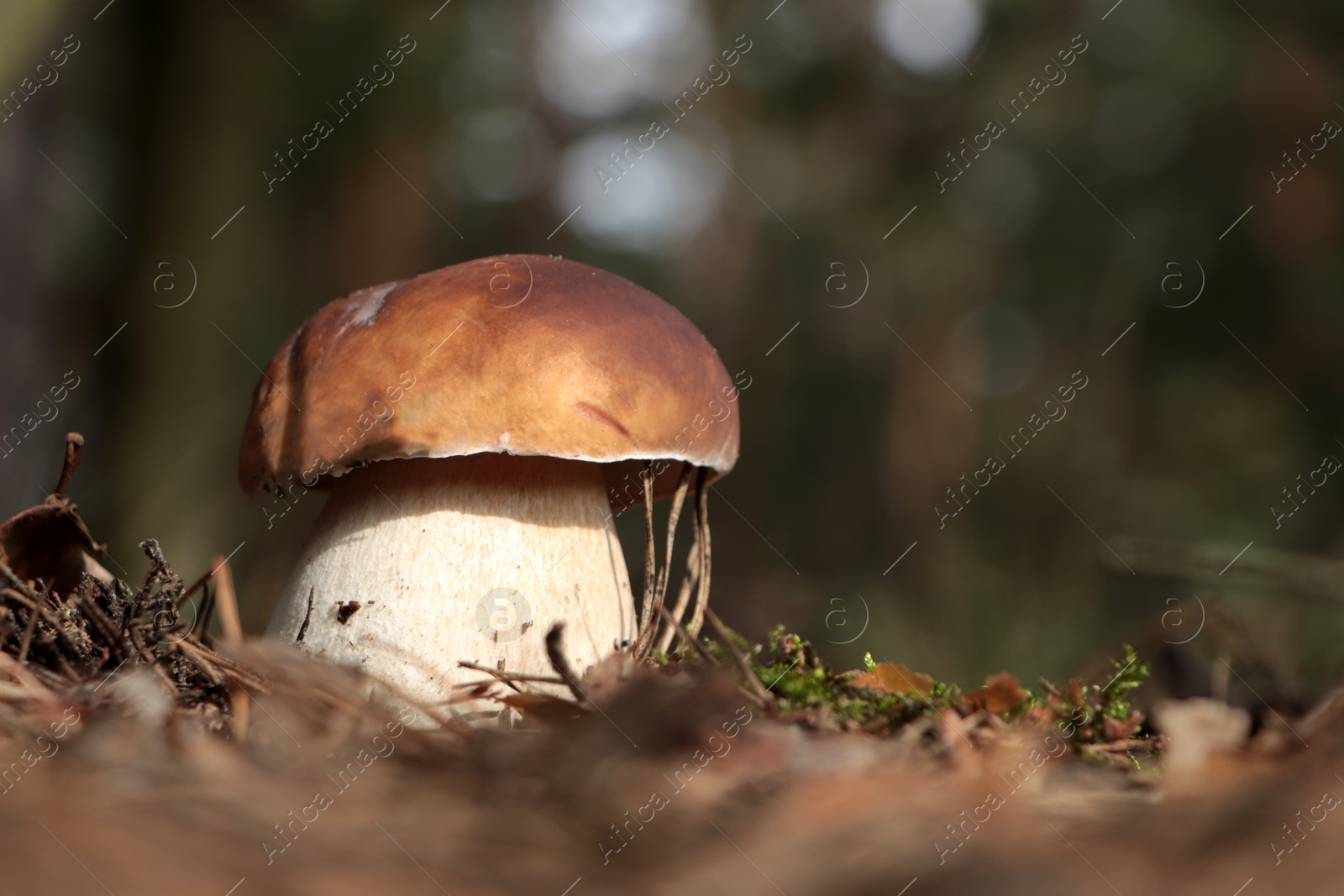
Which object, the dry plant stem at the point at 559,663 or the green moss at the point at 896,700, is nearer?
the dry plant stem at the point at 559,663

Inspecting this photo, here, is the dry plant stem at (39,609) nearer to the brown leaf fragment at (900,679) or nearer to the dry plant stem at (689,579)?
the dry plant stem at (689,579)

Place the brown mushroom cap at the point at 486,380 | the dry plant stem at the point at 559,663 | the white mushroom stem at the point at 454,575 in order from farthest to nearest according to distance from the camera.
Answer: the white mushroom stem at the point at 454,575, the brown mushroom cap at the point at 486,380, the dry plant stem at the point at 559,663

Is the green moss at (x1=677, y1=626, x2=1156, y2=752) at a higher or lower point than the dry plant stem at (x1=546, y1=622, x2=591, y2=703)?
lower

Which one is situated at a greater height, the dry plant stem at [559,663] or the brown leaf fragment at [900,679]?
the dry plant stem at [559,663]

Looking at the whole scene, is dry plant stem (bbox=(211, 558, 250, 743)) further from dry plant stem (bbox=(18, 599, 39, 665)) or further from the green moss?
the green moss

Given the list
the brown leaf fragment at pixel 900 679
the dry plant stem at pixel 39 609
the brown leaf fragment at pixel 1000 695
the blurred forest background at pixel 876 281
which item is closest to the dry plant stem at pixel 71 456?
the dry plant stem at pixel 39 609

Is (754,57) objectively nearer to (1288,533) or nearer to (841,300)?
(841,300)

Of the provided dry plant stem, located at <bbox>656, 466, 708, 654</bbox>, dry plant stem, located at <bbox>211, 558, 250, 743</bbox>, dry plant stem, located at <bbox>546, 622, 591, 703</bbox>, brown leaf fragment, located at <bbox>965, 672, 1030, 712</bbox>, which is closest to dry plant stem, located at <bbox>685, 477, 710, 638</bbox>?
dry plant stem, located at <bbox>656, 466, 708, 654</bbox>

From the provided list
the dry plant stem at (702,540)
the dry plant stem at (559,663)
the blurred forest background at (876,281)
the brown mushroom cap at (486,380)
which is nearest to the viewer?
the dry plant stem at (559,663)
